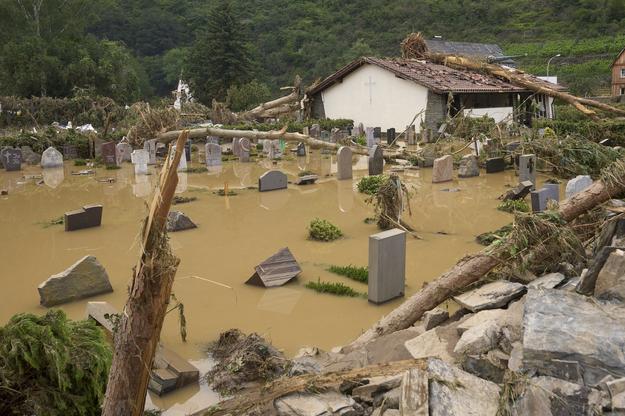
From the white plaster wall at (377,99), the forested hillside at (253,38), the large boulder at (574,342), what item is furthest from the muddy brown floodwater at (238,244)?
the forested hillside at (253,38)

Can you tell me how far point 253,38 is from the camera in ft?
268

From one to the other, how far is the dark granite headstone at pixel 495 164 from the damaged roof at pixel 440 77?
35.1ft

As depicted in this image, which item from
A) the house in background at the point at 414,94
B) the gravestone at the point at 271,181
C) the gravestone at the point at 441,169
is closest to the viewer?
the gravestone at the point at 271,181

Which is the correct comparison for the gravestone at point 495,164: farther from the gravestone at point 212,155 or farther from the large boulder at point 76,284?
the large boulder at point 76,284

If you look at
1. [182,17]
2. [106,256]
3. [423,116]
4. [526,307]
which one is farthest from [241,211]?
[182,17]

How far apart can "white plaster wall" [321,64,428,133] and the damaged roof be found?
543 millimetres

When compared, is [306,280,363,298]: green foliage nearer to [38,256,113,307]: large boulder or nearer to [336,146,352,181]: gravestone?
[38,256,113,307]: large boulder

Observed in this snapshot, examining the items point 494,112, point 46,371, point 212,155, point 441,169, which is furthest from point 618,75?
point 46,371

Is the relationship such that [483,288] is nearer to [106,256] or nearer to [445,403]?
[445,403]

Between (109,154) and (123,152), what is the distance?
620 mm

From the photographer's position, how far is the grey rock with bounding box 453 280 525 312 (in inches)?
234

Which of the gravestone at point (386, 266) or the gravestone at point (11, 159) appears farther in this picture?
the gravestone at point (11, 159)

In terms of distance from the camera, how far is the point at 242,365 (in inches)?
233

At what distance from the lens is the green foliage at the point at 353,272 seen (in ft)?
30.1
